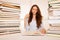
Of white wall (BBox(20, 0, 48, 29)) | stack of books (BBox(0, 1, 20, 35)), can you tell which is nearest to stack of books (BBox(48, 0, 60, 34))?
white wall (BBox(20, 0, 48, 29))

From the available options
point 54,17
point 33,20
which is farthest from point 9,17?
point 54,17

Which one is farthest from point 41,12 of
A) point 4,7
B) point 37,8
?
point 4,7

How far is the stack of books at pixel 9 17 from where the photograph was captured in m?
1.51

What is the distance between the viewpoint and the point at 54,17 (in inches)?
56.8

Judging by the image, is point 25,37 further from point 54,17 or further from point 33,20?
point 54,17

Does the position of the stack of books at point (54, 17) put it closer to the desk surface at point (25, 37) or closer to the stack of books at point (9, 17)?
the desk surface at point (25, 37)

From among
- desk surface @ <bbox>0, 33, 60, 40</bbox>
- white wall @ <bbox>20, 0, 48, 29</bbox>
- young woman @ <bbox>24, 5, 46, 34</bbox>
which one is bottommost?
desk surface @ <bbox>0, 33, 60, 40</bbox>

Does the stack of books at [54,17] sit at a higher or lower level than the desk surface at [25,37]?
higher

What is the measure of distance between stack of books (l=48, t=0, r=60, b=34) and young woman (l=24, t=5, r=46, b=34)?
0.13m

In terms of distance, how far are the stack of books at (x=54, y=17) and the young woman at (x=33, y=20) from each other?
13cm

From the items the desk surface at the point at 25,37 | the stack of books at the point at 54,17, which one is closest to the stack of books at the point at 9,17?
the desk surface at the point at 25,37

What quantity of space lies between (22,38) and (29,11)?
35 cm

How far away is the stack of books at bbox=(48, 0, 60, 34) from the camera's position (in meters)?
1.43

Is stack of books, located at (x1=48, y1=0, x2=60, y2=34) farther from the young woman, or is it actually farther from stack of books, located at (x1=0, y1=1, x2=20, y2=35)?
stack of books, located at (x1=0, y1=1, x2=20, y2=35)
